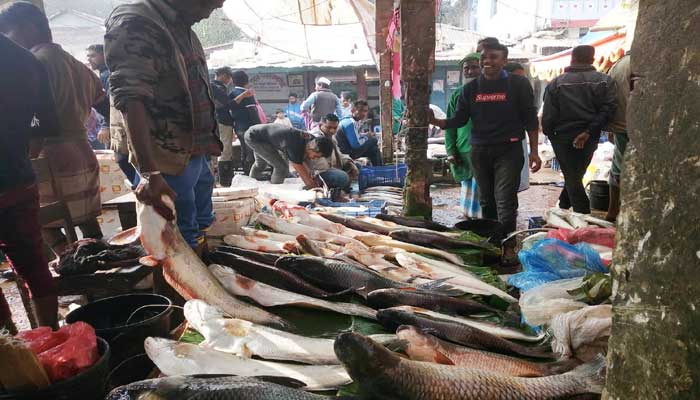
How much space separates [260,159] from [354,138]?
205cm

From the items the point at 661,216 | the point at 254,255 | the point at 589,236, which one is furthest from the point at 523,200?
the point at 661,216

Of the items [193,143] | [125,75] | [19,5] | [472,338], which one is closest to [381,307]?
[472,338]

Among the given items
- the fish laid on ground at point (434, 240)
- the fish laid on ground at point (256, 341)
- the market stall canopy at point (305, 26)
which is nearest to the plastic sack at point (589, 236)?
the fish laid on ground at point (434, 240)

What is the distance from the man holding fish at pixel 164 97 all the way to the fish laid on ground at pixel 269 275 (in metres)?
0.29

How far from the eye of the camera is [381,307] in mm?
3098

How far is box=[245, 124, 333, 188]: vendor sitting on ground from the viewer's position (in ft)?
24.3

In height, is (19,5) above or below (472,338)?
above

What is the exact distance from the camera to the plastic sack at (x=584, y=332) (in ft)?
7.72

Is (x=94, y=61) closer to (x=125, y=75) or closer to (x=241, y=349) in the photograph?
(x=125, y=75)

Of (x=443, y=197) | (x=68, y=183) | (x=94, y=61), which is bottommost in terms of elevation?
(x=443, y=197)

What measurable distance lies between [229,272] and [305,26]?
13553 millimetres

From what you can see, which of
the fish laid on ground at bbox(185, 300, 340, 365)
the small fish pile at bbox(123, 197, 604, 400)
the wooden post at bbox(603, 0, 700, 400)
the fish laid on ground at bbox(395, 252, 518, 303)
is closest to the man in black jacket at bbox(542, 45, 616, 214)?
the small fish pile at bbox(123, 197, 604, 400)

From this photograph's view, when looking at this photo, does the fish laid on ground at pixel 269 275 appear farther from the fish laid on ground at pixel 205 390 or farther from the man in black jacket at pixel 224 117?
the man in black jacket at pixel 224 117

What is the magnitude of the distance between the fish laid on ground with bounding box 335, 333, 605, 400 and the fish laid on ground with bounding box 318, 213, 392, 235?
2.79 meters
